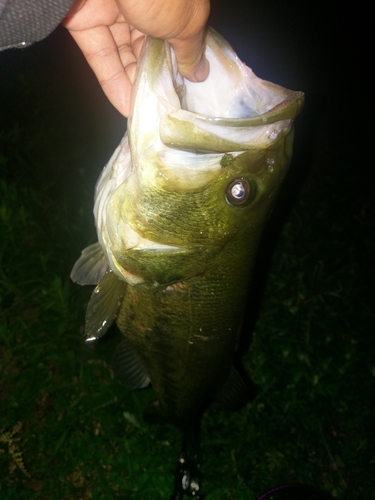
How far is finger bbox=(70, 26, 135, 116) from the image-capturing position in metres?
1.99

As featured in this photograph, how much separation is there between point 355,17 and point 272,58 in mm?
2711

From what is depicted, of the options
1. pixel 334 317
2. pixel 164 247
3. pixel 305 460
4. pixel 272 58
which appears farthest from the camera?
pixel 272 58

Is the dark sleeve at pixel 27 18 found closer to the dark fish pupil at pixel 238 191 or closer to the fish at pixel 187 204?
the fish at pixel 187 204

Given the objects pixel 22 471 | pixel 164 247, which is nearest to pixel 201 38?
pixel 164 247

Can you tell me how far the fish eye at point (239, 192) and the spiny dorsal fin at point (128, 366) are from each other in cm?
128

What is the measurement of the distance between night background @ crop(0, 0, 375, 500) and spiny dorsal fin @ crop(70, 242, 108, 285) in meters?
1.25

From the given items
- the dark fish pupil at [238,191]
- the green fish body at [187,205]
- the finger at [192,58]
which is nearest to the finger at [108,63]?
Answer: the green fish body at [187,205]

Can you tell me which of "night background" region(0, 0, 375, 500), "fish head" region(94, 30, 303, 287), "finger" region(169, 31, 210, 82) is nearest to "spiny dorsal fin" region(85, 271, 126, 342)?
"fish head" region(94, 30, 303, 287)

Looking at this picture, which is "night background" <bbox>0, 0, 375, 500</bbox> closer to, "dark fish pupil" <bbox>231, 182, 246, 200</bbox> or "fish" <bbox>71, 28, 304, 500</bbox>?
"fish" <bbox>71, 28, 304, 500</bbox>

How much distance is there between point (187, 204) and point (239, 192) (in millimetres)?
190

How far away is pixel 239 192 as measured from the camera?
1.62 meters

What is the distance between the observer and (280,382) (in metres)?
3.85

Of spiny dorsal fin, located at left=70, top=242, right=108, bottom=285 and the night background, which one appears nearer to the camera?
spiny dorsal fin, located at left=70, top=242, right=108, bottom=285

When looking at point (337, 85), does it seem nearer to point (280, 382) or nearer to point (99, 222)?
point (280, 382)
